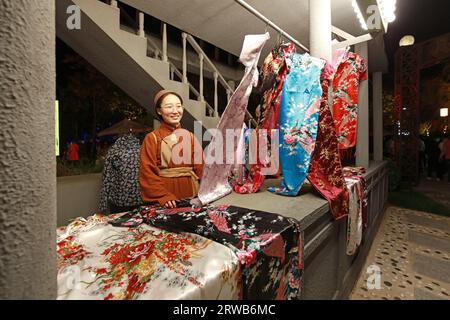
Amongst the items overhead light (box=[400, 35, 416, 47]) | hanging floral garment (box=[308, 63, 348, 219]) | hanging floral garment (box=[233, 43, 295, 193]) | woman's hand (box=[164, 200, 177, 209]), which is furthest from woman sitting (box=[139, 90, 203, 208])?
overhead light (box=[400, 35, 416, 47])

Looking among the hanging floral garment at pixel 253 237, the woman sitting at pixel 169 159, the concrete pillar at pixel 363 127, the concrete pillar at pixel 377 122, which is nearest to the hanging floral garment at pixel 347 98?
the concrete pillar at pixel 363 127

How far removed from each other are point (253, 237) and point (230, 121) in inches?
37.2

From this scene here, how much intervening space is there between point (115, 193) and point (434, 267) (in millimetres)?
4030

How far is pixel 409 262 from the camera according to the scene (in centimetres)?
323

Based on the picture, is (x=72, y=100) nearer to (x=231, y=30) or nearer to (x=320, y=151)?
(x=231, y=30)

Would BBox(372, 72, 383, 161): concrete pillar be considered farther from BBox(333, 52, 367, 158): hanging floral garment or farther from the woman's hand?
the woman's hand

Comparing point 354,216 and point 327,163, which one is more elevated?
point 327,163

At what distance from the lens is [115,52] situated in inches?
119

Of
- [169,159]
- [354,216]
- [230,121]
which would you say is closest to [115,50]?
[169,159]

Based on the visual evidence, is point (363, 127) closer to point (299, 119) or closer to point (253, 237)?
point (299, 119)

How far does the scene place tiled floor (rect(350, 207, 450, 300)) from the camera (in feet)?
8.44

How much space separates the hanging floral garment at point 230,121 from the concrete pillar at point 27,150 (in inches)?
46.3

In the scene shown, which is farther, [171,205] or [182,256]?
[171,205]
